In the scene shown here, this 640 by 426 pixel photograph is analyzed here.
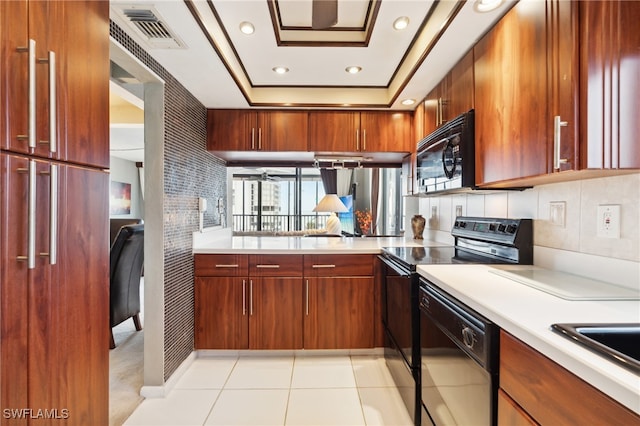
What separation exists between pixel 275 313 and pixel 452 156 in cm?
176

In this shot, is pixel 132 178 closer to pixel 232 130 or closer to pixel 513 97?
pixel 232 130

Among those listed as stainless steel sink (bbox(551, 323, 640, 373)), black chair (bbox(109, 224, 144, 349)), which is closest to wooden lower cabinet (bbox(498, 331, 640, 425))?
stainless steel sink (bbox(551, 323, 640, 373))

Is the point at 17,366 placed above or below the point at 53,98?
below

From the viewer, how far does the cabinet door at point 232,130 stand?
8.93 feet

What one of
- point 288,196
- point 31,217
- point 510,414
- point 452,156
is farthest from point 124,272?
point 510,414

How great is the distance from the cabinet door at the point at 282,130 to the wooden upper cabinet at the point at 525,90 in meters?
1.50

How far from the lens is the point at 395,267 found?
1.89m

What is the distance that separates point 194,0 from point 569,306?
199 centimetres

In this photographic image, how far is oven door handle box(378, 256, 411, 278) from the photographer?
5.56 ft

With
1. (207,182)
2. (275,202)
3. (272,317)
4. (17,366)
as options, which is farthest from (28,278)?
(275,202)

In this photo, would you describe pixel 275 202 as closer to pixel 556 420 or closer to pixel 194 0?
pixel 194 0

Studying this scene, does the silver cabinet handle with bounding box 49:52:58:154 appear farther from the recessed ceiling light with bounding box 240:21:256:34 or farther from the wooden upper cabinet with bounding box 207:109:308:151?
the wooden upper cabinet with bounding box 207:109:308:151

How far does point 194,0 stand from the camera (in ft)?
4.69

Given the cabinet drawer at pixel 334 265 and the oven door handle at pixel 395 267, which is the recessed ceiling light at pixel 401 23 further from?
the cabinet drawer at pixel 334 265
